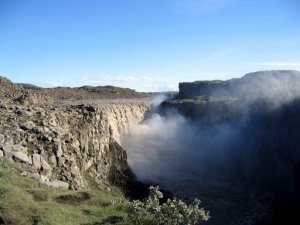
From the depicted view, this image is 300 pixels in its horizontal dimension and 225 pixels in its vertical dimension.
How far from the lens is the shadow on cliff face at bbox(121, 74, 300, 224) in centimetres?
3169

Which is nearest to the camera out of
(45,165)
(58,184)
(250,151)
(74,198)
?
(74,198)

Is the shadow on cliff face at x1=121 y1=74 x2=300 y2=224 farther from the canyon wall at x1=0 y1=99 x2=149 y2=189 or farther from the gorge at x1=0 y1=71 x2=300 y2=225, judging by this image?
the canyon wall at x1=0 y1=99 x2=149 y2=189

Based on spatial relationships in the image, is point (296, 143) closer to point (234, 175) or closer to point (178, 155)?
point (234, 175)

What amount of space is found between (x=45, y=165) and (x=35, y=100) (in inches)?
578

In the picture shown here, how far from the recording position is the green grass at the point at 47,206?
15.0 m

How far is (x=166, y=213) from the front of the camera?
14.7 metres

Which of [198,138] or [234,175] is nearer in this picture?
[234,175]

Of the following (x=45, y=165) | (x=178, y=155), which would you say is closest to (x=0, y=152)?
(x=45, y=165)

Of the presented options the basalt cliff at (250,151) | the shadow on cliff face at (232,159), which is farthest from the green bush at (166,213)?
the shadow on cliff face at (232,159)

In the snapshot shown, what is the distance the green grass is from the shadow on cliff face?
38.0ft

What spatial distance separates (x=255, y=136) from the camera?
130ft

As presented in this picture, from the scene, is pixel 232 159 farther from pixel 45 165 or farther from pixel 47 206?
pixel 47 206

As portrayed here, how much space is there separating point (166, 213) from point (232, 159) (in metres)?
27.5

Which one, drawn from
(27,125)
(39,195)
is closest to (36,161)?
(27,125)
